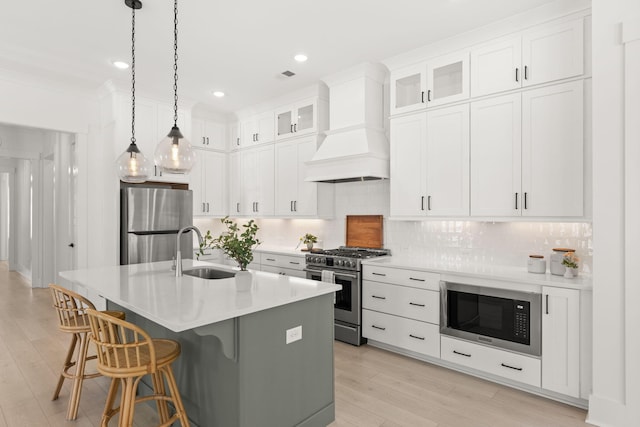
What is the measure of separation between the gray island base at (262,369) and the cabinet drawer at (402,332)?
1.28 meters

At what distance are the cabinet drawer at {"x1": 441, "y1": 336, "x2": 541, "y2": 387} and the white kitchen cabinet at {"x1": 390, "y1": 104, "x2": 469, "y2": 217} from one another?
118cm

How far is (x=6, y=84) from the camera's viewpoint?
4180mm

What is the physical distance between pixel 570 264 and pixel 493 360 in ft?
3.21

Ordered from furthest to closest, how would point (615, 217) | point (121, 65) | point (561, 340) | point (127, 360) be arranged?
1. point (121, 65)
2. point (561, 340)
3. point (615, 217)
4. point (127, 360)

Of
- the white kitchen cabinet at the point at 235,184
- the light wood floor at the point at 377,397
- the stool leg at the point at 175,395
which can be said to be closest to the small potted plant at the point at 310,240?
the light wood floor at the point at 377,397

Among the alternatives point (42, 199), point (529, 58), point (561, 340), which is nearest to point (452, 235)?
point (561, 340)

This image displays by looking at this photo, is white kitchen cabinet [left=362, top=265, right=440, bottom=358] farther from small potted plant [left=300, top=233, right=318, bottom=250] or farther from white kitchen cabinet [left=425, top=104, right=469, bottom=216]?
small potted plant [left=300, top=233, right=318, bottom=250]

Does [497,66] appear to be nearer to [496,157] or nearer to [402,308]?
[496,157]

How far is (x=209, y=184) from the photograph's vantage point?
19.6 feet

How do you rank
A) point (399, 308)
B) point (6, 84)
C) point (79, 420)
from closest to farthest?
point (79, 420) < point (399, 308) < point (6, 84)

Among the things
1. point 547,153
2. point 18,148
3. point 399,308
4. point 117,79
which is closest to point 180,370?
point 399,308

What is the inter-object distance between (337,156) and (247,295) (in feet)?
7.93

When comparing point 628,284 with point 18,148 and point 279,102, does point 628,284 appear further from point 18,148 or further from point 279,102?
point 18,148

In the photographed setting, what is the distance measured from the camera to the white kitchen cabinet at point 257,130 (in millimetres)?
5531
